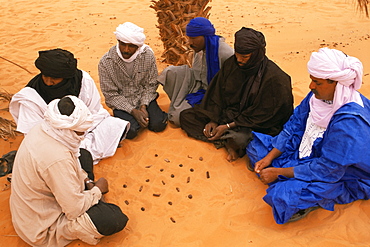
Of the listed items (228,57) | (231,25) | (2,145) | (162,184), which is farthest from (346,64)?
(231,25)

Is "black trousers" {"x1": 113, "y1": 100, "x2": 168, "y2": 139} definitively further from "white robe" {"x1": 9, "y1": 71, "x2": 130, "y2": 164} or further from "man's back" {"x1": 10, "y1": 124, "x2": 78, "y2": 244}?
"man's back" {"x1": 10, "y1": 124, "x2": 78, "y2": 244}

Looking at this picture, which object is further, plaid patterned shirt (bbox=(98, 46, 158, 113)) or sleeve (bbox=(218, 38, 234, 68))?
plaid patterned shirt (bbox=(98, 46, 158, 113))

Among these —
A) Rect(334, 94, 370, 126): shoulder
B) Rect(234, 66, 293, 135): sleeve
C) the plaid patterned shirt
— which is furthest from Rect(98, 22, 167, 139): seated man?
Rect(334, 94, 370, 126): shoulder

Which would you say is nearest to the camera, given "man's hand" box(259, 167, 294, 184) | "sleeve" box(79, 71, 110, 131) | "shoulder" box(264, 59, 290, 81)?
"man's hand" box(259, 167, 294, 184)

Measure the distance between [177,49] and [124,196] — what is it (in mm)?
4034

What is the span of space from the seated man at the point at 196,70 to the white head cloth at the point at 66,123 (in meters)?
2.18

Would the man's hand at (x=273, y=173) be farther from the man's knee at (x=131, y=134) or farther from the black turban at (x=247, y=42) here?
the man's knee at (x=131, y=134)

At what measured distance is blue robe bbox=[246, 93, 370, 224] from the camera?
10.2ft

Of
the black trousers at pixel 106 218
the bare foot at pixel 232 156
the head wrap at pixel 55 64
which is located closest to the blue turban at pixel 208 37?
the bare foot at pixel 232 156

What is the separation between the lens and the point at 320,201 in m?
3.39

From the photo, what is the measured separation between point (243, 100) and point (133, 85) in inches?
63.5

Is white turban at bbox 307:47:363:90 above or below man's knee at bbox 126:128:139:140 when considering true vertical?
above

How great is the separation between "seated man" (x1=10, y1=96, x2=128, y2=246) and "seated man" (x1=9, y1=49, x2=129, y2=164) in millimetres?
1065

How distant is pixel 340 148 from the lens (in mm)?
3121
